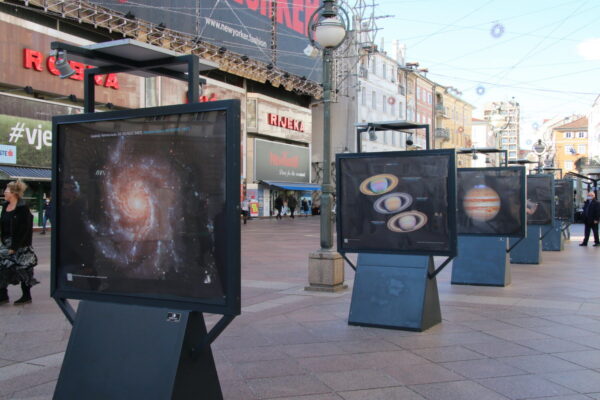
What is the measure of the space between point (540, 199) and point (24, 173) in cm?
2007

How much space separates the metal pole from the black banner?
824 inches

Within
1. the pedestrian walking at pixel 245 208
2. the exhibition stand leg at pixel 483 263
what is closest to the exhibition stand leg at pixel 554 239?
the exhibition stand leg at pixel 483 263

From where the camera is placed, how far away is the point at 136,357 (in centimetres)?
346

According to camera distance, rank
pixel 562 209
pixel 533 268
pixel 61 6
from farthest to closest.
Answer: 1. pixel 61 6
2. pixel 562 209
3. pixel 533 268

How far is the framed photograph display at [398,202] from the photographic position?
6.79 metres

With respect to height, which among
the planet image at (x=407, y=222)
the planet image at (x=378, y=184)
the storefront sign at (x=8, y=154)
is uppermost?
the storefront sign at (x=8, y=154)

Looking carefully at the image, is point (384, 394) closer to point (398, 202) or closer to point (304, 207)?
point (398, 202)

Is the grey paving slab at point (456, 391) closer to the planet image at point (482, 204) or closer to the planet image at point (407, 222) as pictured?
the planet image at point (407, 222)

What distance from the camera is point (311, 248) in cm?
1827

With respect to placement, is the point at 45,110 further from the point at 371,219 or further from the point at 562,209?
the point at 371,219

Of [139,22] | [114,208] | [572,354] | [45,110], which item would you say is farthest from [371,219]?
[139,22]

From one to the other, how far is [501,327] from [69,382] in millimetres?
4826

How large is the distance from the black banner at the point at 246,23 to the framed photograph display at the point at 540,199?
21.0m

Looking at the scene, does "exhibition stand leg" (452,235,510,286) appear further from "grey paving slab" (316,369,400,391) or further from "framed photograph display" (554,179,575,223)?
"framed photograph display" (554,179,575,223)
